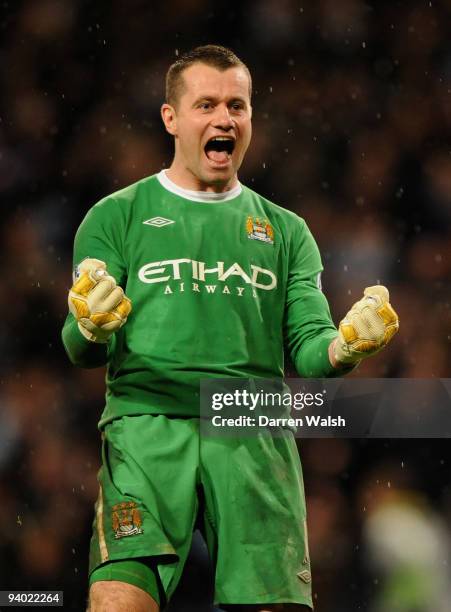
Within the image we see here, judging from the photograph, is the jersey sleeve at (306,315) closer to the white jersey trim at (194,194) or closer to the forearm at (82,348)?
the white jersey trim at (194,194)

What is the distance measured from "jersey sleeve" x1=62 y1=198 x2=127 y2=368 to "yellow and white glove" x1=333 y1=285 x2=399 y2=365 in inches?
18.5

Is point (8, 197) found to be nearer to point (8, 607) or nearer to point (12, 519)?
point (12, 519)

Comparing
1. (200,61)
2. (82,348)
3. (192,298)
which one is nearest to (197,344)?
(192,298)

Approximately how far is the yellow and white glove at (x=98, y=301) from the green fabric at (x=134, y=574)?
0.43 m

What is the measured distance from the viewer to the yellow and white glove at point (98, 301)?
6.58 ft

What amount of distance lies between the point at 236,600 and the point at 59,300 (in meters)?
1.62

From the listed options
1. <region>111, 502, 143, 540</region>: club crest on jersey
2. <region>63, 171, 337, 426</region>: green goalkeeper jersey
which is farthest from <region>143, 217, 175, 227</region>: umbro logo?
<region>111, 502, 143, 540</region>: club crest on jersey

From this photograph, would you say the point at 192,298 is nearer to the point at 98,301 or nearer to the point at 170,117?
the point at 98,301

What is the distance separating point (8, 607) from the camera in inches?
120

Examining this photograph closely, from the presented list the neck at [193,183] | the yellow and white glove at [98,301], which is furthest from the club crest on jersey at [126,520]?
the neck at [193,183]

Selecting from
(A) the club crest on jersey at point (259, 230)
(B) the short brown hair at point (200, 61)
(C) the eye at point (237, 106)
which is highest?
(B) the short brown hair at point (200, 61)

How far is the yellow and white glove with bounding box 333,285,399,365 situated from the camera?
6.82ft

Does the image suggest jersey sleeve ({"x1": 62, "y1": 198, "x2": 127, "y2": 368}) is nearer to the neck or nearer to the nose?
the neck

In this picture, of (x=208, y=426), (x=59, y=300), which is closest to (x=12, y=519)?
(x=59, y=300)
